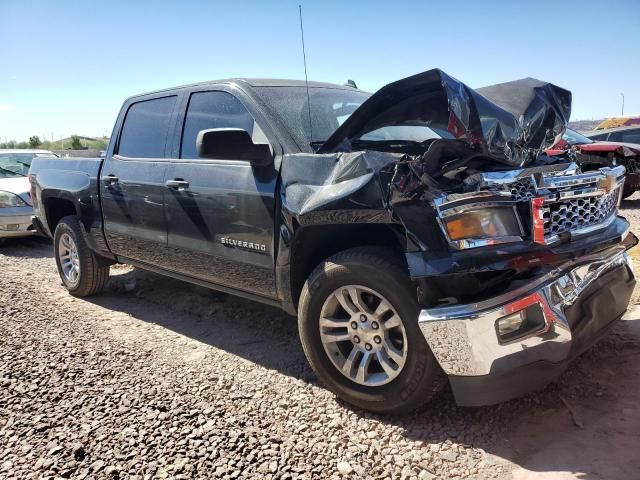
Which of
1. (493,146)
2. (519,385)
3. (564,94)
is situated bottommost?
(519,385)

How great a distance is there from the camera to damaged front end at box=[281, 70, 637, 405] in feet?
7.52

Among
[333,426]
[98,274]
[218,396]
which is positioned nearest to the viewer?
[333,426]

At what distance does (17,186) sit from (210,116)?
642 centimetres

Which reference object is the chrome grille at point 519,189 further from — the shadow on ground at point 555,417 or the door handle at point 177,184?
the door handle at point 177,184

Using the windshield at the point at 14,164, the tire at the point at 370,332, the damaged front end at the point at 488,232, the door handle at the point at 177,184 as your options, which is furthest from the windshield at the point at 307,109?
the windshield at the point at 14,164

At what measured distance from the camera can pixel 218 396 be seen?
308 cm

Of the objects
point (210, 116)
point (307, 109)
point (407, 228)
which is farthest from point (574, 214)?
point (210, 116)

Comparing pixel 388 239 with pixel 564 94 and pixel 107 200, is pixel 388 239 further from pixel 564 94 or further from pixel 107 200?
pixel 107 200

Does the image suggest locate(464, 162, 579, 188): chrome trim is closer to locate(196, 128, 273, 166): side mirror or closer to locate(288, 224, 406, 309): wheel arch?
locate(288, 224, 406, 309): wheel arch

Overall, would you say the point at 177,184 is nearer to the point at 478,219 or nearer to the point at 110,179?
the point at 110,179

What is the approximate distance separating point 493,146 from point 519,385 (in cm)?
115

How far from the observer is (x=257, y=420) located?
2.80 m

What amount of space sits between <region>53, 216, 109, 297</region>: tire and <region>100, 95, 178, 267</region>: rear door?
0.60 m

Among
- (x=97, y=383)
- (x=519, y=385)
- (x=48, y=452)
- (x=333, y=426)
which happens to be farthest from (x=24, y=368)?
(x=519, y=385)
